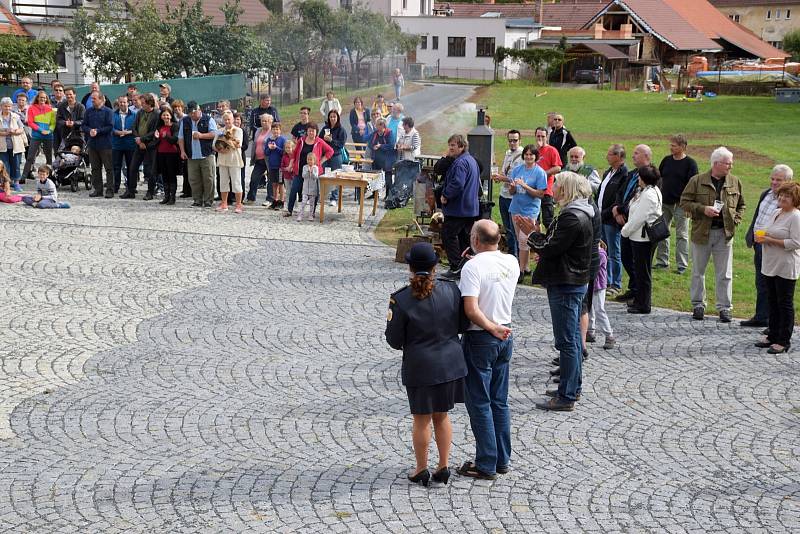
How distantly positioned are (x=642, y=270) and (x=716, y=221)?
3.27ft

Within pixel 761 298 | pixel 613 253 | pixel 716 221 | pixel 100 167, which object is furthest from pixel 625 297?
pixel 100 167

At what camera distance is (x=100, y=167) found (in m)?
19.3

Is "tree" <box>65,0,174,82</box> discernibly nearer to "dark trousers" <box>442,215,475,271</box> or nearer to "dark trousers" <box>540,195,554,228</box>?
"dark trousers" <box>540,195,554,228</box>

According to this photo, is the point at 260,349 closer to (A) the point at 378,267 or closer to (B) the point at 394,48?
(A) the point at 378,267

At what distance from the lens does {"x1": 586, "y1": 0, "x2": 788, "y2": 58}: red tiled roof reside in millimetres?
79750

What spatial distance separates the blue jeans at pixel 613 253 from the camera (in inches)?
494

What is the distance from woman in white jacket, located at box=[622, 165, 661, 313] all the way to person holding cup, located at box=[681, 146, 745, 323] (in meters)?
0.48

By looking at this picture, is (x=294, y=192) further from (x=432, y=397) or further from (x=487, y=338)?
(x=432, y=397)

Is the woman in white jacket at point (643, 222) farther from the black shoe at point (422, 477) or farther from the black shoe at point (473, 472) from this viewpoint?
the black shoe at point (422, 477)

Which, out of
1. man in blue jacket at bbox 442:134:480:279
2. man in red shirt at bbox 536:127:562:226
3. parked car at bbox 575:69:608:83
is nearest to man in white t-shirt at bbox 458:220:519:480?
man in blue jacket at bbox 442:134:480:279

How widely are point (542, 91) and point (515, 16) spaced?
1242 inches

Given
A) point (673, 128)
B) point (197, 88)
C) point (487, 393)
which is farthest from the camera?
point (673, 128)

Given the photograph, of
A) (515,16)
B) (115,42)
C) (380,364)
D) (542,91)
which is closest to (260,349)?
(380,364)

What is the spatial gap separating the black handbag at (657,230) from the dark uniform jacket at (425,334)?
533 cm
